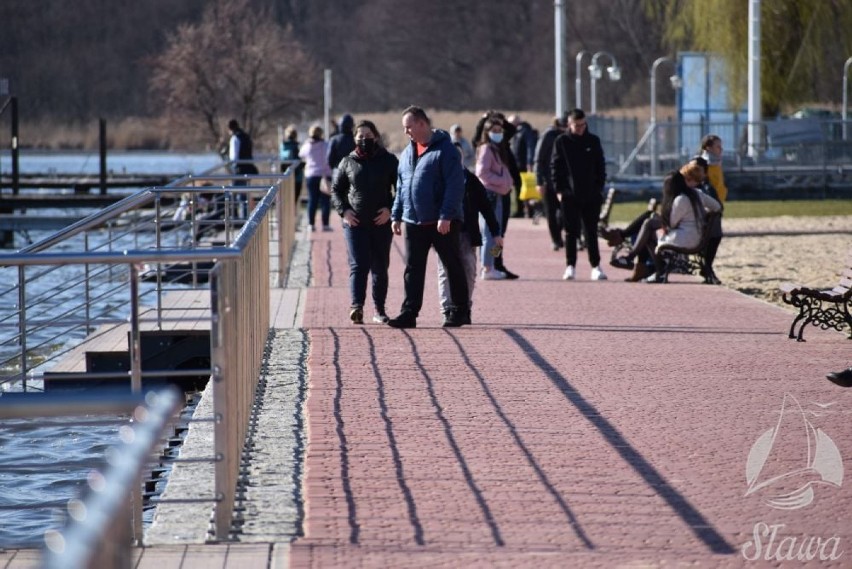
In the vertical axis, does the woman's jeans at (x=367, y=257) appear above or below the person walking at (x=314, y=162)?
below

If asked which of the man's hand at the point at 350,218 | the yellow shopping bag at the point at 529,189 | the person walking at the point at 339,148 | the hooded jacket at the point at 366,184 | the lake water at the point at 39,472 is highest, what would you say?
the person walking at the point at 339,148

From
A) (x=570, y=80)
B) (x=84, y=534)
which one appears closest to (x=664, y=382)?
(x=84, y=534)

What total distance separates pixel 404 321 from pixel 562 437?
14.4ft

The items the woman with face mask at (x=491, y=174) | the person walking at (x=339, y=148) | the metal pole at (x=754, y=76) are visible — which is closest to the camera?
the woman with face mask at (x=491, y=174)

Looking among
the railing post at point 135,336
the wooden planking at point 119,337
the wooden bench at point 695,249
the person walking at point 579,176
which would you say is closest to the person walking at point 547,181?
the wooden bench at point 695,249

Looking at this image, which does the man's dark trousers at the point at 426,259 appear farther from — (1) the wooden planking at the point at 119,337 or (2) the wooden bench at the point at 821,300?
(2) the wooden bench at the point at 821,300

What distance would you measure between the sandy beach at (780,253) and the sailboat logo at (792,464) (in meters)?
6.56

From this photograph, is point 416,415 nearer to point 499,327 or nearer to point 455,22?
point 499,327

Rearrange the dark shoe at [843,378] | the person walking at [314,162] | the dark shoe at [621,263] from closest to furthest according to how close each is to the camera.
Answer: the dark shoe at [843,378] → the dark shoe at [621,263] → the person walking at [314,162]

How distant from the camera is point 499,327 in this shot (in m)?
12.1

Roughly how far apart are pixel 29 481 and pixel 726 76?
3226 cm

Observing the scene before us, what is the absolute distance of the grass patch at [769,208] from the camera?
29.8 m

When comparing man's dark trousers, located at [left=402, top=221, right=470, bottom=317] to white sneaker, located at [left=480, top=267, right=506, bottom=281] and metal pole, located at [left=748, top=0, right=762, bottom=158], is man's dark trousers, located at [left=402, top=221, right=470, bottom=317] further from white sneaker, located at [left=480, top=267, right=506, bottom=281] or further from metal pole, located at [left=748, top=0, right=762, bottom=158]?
metal pole, located at [left=748, top=0, right=762, bottom=158]

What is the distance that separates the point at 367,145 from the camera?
483 inches
